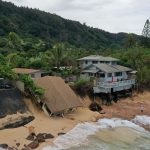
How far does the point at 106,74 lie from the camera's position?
2073 inches

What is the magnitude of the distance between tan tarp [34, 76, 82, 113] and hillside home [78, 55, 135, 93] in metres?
6.06

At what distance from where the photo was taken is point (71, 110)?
142ft

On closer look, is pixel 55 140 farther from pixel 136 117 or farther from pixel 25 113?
pixel 136 117

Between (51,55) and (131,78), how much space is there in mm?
12601

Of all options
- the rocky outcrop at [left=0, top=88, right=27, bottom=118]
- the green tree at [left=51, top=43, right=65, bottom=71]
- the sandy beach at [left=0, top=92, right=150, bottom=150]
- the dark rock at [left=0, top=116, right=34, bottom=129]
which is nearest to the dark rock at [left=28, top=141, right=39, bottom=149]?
the sandy beach at [left=0, top=92, right=150, bottom=150]

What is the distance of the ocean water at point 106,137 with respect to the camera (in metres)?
32.9

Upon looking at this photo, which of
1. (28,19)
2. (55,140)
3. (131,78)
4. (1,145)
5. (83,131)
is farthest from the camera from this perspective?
(28,19)

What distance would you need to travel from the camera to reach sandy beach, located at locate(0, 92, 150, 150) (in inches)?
1312

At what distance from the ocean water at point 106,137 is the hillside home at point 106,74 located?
818 centimetres

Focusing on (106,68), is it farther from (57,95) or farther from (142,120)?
(57,95)

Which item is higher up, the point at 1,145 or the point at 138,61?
the point at 138,61

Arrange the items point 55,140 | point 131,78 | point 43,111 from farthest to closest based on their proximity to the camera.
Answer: point 131,78
point 43,111
point 55,140

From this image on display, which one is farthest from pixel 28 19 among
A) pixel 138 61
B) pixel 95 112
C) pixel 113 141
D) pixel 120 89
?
pixel 113 141

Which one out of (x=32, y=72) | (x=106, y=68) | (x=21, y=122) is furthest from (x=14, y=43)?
(x=21, y=122)
